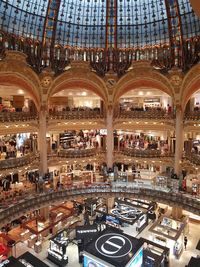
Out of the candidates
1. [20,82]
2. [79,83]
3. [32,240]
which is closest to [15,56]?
[20,82]

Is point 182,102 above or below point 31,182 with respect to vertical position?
above

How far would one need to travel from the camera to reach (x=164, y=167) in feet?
116

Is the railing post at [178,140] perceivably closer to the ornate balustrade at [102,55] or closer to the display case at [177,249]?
the ornate balustrade at [102,55]

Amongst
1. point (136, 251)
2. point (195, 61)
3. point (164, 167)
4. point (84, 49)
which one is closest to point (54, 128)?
point (84, 49)

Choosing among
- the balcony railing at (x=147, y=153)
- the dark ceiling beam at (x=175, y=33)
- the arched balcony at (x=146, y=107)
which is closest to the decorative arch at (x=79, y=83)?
the arched balcony at (x=146, y=107)

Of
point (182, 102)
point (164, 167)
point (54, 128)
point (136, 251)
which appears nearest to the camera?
point (136, 251)

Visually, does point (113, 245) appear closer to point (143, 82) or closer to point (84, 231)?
point (84, 231)

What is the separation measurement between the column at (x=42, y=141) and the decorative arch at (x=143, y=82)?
957cm

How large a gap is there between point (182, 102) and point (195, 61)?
15.8ft

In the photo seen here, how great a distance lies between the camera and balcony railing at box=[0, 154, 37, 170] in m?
27.0

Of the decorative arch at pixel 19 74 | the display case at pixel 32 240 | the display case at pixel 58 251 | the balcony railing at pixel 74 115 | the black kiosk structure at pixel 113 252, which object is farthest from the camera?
the balcony railing at pixel 74 115

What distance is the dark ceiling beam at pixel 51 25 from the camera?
2960 cm

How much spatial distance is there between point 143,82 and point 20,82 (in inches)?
598

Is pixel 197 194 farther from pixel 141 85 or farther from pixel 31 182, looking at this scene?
pixel 31 182
